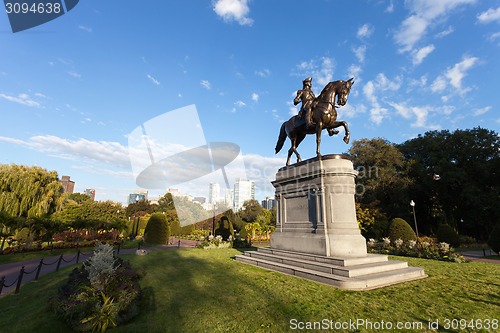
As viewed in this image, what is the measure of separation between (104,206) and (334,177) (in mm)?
40962

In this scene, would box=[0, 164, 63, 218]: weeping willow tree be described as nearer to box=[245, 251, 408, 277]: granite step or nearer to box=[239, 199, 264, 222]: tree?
box=[245, 251, 408, 277]: granite step

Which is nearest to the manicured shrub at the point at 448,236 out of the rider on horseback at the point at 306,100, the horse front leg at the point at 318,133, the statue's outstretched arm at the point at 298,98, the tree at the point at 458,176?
the tree at the point at 458,176

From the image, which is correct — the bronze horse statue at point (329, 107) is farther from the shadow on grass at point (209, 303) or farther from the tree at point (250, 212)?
the tree at point (250, 212)

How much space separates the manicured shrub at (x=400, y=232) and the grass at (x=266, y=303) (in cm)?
1090

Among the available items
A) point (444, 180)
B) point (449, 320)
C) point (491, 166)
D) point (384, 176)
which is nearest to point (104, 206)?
point (384, 176)

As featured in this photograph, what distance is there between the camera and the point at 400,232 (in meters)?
19.1

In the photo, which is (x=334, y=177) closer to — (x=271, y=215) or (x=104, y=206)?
(x=104, y=206)

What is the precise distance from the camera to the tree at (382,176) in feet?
101

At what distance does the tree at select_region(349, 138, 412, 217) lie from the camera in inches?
1211

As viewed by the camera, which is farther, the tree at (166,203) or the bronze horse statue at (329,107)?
the tree at (166,203)

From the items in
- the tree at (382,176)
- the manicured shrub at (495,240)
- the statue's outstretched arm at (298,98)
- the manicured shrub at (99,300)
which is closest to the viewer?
the manicured shrub at (99,300)

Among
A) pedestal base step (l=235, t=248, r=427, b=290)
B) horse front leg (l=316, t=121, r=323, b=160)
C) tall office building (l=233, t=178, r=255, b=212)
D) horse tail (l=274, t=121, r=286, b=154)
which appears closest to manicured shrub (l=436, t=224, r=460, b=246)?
pedestal base step (l=235, t=248, r=427, b=290)

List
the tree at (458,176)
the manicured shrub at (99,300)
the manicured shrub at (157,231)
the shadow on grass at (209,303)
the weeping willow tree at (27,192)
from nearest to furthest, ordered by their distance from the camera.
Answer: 1. the shadow on grass at (209,303)
2. the manicured shrub at (99,300)
3. the manicured shrub at (157,231)
4. the weeping willow tree at (27,192)
5. the tree at (458,176)

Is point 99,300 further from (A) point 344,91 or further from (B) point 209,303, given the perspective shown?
(A) point 344,91
